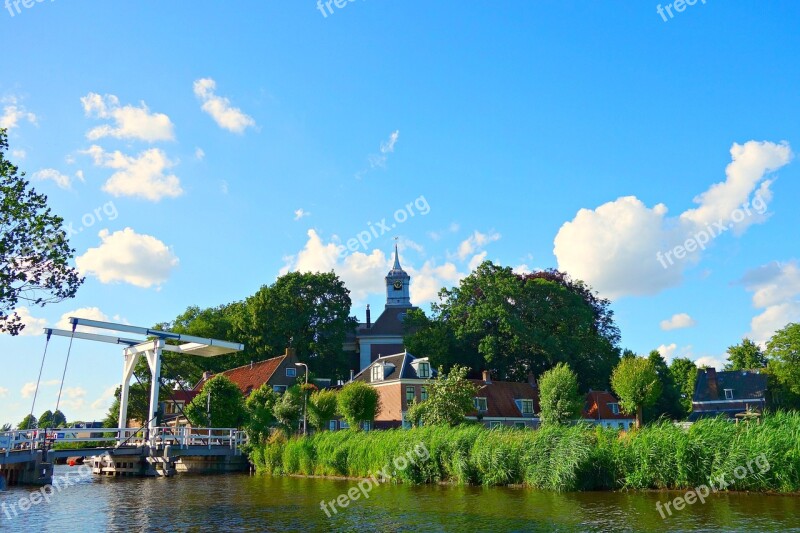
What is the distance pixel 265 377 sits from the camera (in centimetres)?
5519

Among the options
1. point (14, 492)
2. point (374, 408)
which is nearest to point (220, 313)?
point (374, 408)

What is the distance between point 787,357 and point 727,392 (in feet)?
30.4

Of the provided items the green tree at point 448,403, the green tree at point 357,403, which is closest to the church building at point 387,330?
the green tree at point 357,403

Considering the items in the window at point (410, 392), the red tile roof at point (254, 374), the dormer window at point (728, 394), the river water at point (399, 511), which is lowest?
the river water at point (399, 511)

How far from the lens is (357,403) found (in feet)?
124

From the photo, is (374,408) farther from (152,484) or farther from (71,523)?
(71,523)

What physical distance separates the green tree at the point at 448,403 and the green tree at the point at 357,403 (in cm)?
270

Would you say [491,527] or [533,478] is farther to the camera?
[533,478]

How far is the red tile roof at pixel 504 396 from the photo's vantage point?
52.8 metres

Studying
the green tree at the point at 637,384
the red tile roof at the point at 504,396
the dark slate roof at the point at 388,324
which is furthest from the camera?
the dark slate roof at the point at 388,324

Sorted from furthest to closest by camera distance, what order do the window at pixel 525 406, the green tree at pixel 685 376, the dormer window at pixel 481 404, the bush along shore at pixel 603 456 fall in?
the green tree at pixel 685 376 → the window at pixel 525 406 → the dormer window at pixel 481 404 → the bush along shore at pixel 603 456

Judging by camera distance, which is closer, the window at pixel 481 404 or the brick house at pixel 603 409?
the window at pixel 481 404

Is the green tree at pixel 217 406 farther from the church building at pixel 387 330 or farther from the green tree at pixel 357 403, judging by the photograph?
the church building at pixel 387 330

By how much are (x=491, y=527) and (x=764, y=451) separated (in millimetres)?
8614
